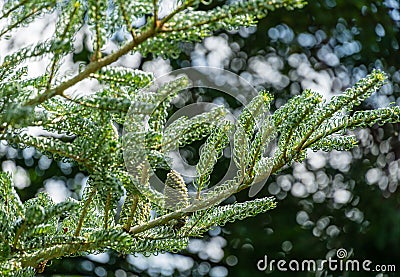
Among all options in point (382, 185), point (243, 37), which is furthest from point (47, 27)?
point (382, 185)

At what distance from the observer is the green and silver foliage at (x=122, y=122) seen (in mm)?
298

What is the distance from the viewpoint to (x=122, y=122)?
37 centimetres

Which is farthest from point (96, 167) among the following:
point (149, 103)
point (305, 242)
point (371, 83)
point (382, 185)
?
point (382, 185)

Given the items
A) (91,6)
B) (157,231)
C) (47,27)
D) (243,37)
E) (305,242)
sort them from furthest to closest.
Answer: (243,37) < (305,242) < (47,27) < (157,231) < (91,6)

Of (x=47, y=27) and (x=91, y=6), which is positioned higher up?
(x=91, y=6)

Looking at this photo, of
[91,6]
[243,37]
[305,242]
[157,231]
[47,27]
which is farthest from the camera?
[243,37]

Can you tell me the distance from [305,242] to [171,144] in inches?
45.2

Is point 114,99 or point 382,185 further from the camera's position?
point 382,185

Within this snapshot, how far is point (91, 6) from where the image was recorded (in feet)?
0.95

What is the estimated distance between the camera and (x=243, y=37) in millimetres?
1554

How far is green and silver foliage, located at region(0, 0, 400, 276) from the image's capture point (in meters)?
0.30

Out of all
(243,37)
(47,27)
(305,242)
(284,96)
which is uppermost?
(47,27)

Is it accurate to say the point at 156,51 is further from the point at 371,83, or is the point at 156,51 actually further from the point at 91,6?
the point at 371,83

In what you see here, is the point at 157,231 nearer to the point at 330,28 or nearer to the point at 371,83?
the point at 371,83
